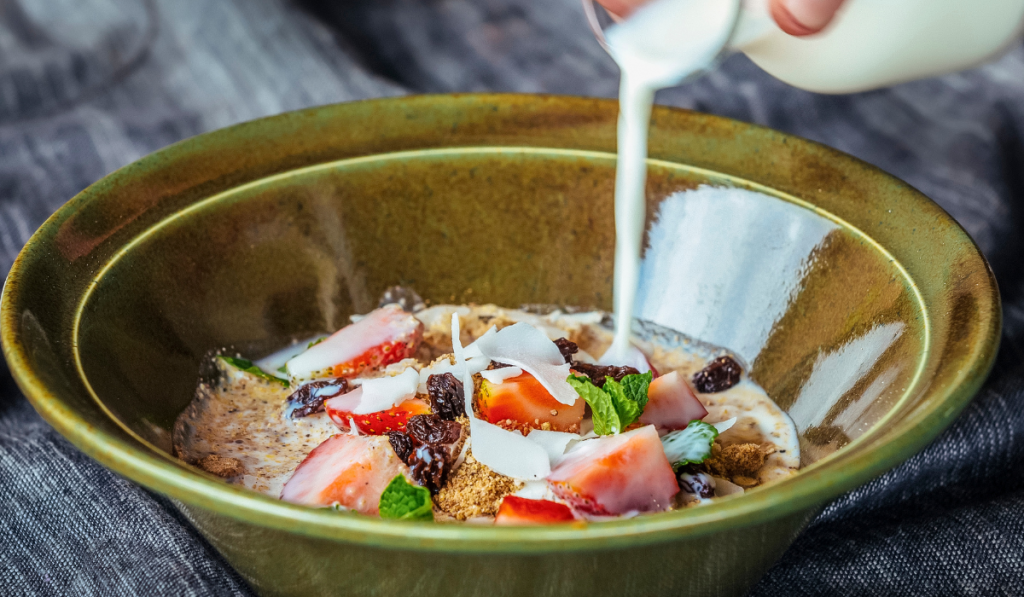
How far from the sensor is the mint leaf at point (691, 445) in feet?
2.68

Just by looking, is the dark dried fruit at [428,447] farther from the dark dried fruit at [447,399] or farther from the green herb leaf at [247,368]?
the green herb leaf at [247,368]

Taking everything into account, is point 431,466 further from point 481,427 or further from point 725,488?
point 725,488

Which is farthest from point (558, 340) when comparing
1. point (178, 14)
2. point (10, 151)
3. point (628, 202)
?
point (178, 14)

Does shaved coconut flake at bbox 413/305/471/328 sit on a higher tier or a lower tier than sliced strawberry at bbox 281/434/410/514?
lower

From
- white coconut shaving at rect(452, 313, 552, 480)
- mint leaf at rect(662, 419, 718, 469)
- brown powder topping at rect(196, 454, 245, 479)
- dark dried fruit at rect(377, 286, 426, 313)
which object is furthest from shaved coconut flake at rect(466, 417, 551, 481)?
dark dried fruit at rect(377, 286, 426, 313)

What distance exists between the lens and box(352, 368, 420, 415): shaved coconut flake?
34.8 inches

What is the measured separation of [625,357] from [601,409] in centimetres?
21

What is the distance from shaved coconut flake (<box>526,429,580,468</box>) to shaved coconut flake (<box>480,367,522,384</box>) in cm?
6

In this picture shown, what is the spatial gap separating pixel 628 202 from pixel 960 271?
13.8 inches

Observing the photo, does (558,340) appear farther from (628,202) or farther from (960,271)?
(960,271)

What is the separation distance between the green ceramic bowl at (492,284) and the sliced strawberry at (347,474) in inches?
3.1

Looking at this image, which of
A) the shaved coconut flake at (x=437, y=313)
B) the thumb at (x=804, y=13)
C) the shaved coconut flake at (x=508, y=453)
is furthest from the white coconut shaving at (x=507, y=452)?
the thumb at (x=804, y=13)

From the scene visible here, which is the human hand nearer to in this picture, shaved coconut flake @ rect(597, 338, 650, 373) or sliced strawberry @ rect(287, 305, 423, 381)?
shaved coconut flake @ rect(597, 338, 650, 373)

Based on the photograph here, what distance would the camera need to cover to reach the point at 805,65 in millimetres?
898
